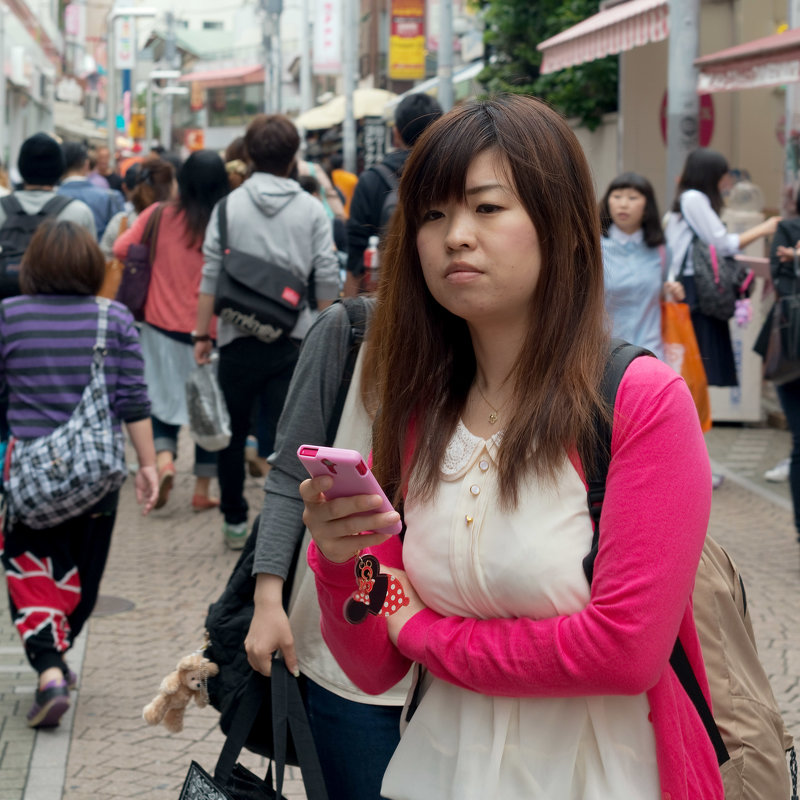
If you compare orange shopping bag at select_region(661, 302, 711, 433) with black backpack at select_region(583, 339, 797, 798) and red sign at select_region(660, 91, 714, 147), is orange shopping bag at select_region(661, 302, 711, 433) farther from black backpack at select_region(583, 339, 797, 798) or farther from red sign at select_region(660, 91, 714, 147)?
red sign at select_region(660, 91, 714, 147)

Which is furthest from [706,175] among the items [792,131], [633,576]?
[633,576]

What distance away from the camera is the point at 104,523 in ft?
15.9

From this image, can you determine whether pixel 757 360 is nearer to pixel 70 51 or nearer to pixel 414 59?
pixel 414 59

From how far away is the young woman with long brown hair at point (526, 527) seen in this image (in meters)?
1.75

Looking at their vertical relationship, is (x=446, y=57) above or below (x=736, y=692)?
above

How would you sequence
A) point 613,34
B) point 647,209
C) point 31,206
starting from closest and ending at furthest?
point 31,206, point 647,209, point 613,34

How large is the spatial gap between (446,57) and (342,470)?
19.1 metres

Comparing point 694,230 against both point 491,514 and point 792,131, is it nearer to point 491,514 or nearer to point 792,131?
point 792,131

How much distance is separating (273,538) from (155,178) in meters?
7.06

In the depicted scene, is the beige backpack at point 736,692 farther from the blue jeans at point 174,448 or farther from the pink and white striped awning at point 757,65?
the pink and white striped awning at point 757,65

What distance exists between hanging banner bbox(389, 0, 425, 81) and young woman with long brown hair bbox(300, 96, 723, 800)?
27378 mm

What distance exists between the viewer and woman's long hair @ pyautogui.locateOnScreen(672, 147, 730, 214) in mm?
8422

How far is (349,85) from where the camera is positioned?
32.3m

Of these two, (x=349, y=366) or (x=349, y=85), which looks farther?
(x=349, y=85)
